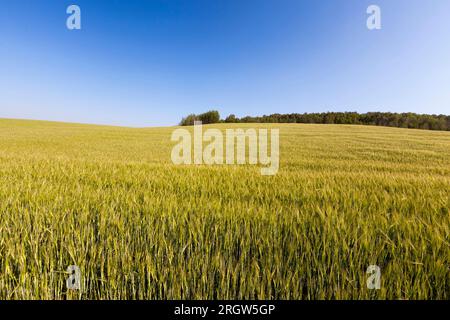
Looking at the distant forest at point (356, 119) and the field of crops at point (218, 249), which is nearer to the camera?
the field of crops at point (218, 249)

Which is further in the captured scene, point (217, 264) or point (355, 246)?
point (355, 246)

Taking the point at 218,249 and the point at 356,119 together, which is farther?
the point at 356,119

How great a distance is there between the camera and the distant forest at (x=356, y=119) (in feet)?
207

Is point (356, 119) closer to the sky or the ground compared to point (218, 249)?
closer to the sky

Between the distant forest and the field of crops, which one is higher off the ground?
the distant forest

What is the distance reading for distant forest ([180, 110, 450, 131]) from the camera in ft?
207

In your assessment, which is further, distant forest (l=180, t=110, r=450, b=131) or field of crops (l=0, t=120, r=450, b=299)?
distant forest (l=180, t=110, r=450, b=131)

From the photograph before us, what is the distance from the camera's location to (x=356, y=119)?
231 ft

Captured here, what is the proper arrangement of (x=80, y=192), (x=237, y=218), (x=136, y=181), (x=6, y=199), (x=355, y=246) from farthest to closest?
(x=136, y=181) → (x=80, y=192) → (x=6, y=199) → (x=237, y=218) → (x=355, y=246)

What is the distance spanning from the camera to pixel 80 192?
9.30ft
